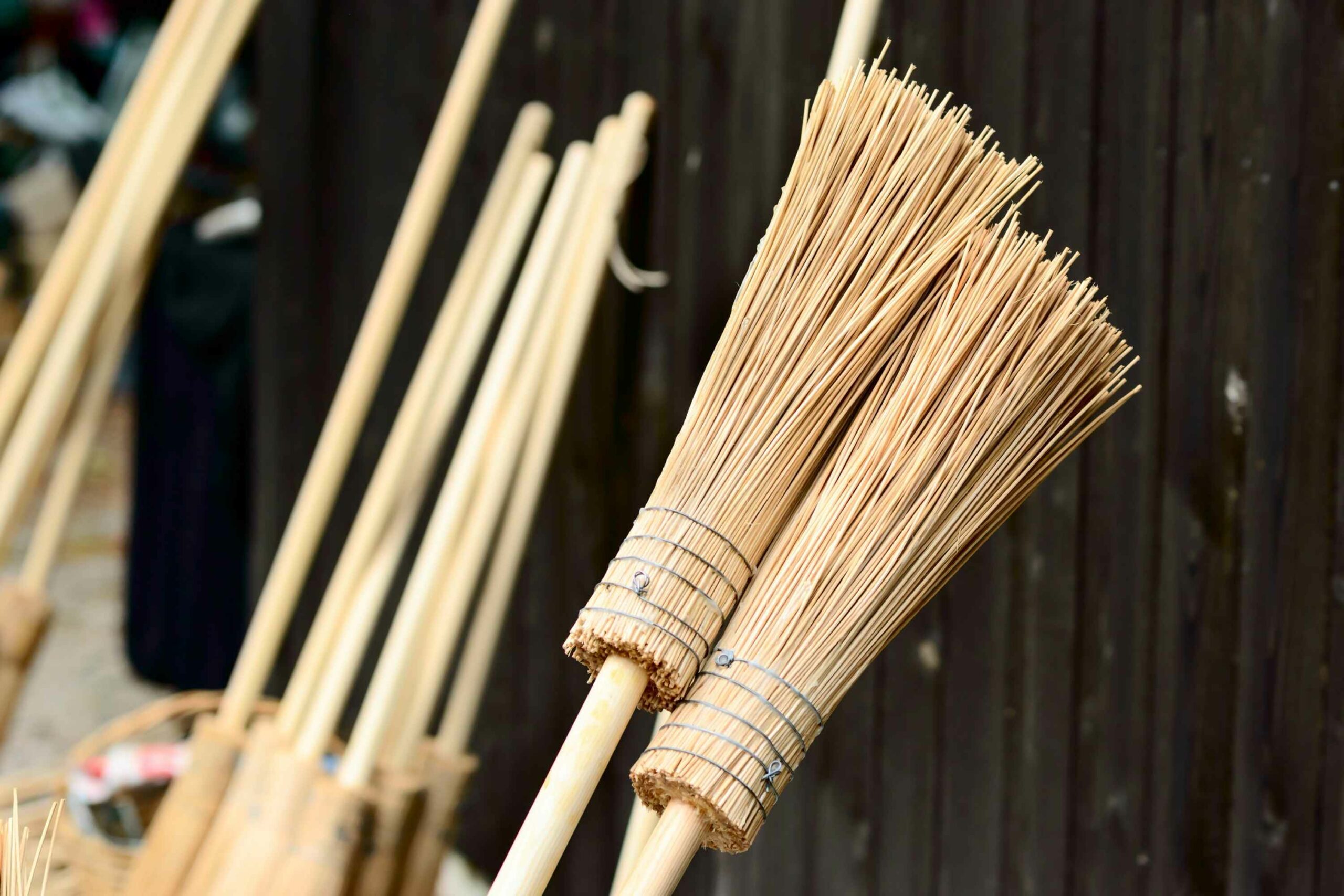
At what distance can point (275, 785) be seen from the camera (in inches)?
52.2

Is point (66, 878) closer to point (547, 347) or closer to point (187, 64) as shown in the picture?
point (547, 347)

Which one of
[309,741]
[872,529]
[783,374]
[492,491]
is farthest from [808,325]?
[309,741]

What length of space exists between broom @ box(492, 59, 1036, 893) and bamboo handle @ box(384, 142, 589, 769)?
2.16 ft

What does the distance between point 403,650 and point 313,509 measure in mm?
249

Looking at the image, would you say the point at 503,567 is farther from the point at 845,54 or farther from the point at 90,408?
the point at 845,54

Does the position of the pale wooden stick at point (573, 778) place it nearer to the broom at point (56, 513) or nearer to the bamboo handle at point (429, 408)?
the bamboo handle at point (429, 408)

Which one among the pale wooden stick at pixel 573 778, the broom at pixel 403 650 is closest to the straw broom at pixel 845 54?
the pale wooden stick at pixel 573 778

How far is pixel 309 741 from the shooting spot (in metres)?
1.36

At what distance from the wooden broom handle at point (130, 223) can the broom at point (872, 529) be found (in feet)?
3.68

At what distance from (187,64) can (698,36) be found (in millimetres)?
723

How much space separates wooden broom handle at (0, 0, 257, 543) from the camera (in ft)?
5.15

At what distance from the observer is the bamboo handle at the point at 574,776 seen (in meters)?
0.79

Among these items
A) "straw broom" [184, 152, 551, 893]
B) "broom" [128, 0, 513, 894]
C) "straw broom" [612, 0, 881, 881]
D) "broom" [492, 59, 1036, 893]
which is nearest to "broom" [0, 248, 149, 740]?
"broom" [128, 0, 513, 894]

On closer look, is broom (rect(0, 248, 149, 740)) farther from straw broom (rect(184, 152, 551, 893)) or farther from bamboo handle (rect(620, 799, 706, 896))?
bamboo handle (rect(620, 799, 706, 896))
